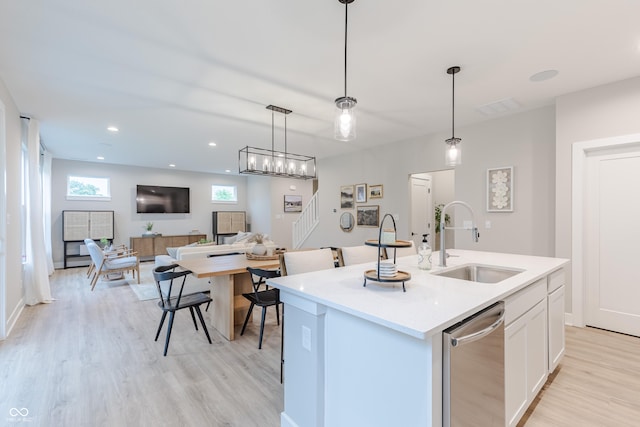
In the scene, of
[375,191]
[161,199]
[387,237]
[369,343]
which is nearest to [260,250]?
[387,237]

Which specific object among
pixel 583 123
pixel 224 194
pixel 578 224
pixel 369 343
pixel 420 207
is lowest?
pixel 369 343

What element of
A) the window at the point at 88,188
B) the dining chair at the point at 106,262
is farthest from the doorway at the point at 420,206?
the window at the point at 88,188

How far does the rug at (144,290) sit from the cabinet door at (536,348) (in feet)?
15.5

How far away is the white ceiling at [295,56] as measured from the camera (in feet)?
6.51

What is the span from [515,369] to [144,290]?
5.31 meters

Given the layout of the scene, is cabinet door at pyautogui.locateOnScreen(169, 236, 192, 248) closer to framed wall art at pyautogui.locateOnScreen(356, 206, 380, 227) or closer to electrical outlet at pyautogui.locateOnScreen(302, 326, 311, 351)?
framed wall art at pyautogui.locateOnScreen(356, 206, 380, 227)

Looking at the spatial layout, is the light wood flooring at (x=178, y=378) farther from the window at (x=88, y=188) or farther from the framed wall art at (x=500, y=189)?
the window at (x=88, y=188)

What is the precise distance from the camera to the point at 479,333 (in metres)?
1.27

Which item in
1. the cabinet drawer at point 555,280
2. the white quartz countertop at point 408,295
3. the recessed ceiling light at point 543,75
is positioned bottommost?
the cabinet drawer at point 555,280

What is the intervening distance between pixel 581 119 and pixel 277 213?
7.29 m

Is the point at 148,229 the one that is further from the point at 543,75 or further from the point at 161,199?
the point at 543,75

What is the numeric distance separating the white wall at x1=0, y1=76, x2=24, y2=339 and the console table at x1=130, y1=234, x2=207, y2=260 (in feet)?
13.5

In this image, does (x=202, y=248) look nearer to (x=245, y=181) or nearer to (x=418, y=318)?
(x=418, y=318)

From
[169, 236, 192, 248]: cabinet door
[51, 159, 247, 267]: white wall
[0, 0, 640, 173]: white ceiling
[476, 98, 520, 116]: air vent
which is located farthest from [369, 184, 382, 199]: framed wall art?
[169, 236, 192, 248]: cabinet door
